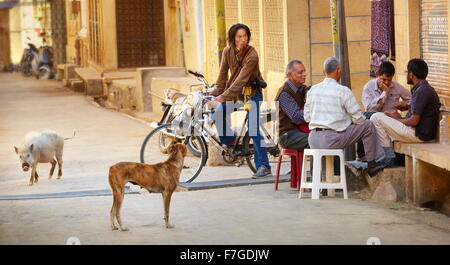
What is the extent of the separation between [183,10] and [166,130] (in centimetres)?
1208

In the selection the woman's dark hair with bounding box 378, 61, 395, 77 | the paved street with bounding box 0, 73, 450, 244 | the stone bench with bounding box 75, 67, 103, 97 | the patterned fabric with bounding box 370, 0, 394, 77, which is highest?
the patterned fabric with bounding box 370, 0, 394, 77

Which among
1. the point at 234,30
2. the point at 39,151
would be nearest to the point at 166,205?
the point at 234,30

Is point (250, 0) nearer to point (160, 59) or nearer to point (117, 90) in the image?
point (117, 90)

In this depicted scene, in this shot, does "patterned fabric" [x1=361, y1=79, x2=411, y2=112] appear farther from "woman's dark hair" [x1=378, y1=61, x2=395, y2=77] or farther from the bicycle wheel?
the bicycle wheel

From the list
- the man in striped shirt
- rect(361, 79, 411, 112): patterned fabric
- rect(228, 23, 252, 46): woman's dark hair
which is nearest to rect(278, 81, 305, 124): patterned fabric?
the man in striped shirt

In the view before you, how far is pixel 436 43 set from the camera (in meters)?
10.5

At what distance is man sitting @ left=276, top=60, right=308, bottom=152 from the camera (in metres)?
10.1

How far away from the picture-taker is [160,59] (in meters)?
30.3

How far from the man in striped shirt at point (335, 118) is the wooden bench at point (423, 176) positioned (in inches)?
14.0

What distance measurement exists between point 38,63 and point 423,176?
34262 mm

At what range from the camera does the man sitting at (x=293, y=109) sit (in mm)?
10141

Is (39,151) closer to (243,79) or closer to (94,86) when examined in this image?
(243,79)

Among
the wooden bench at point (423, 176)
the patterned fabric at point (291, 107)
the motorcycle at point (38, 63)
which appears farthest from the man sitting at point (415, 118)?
the motorcycle at point (38, 63)
